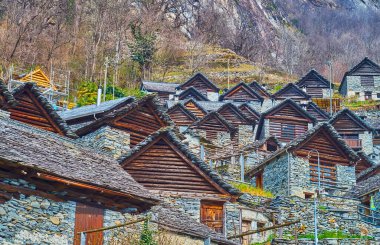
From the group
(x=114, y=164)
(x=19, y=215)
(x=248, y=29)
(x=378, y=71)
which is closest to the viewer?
(x=19, y=215)

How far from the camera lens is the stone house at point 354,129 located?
2138 inches

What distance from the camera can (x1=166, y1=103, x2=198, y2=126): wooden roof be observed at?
5056 centimetres

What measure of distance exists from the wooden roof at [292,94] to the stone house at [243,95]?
8.91ft

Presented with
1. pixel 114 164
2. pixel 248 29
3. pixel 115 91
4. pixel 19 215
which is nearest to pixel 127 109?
pixel 114 164

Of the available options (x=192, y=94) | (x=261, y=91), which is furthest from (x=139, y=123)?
(x=261, y=91)

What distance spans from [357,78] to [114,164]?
2227 inches

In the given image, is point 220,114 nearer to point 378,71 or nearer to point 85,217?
point 378,71

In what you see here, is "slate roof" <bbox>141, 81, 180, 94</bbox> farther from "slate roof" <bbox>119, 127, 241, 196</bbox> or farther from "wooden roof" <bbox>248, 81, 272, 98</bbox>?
"slate roof" <bbox>119, 127, 241, 196</bbox>

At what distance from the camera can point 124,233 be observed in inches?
731

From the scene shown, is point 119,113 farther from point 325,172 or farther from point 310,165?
point 325,172

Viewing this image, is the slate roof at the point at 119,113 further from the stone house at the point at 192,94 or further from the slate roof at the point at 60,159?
the stone house at the point at 192,94

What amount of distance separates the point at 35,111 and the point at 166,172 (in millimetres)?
6946

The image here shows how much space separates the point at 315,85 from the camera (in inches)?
2881

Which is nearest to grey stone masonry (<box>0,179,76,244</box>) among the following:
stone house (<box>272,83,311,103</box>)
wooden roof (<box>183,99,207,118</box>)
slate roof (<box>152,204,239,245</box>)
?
slate roof (<box>152,204,239,245</box>)
